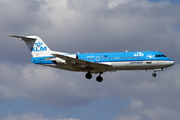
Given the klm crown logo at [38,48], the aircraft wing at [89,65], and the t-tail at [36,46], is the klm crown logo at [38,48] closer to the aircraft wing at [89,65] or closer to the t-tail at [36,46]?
the t-tail at [36,46]

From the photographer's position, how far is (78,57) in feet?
169

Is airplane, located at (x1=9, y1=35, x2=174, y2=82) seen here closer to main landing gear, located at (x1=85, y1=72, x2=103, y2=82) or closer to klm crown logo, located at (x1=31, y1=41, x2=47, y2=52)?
main landing gear, located at (x1=85, y1=72, x2=103, y2=82)

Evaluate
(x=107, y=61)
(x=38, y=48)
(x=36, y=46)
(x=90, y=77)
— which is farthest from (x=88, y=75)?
(x=36, y=46)

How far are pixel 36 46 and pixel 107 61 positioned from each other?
12782 millimetres

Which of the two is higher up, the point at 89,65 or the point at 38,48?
the point at 38,48

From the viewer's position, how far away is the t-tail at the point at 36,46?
54.7m

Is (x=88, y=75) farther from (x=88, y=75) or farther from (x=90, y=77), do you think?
(x=90, y=77)

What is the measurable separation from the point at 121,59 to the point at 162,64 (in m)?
5.93

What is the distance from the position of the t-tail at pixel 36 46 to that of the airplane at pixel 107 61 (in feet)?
4.09

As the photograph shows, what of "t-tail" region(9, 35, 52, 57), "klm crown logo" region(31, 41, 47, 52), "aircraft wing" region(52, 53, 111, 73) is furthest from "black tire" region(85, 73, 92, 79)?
"klm crown logo" region(31, 41, 47, 52)

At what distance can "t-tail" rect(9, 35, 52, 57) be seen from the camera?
2154 inches

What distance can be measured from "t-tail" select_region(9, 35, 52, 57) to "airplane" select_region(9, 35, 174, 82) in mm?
1247

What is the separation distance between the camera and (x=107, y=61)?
49875 millimetres

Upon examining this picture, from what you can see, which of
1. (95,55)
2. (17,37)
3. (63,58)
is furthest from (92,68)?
(17,37)
